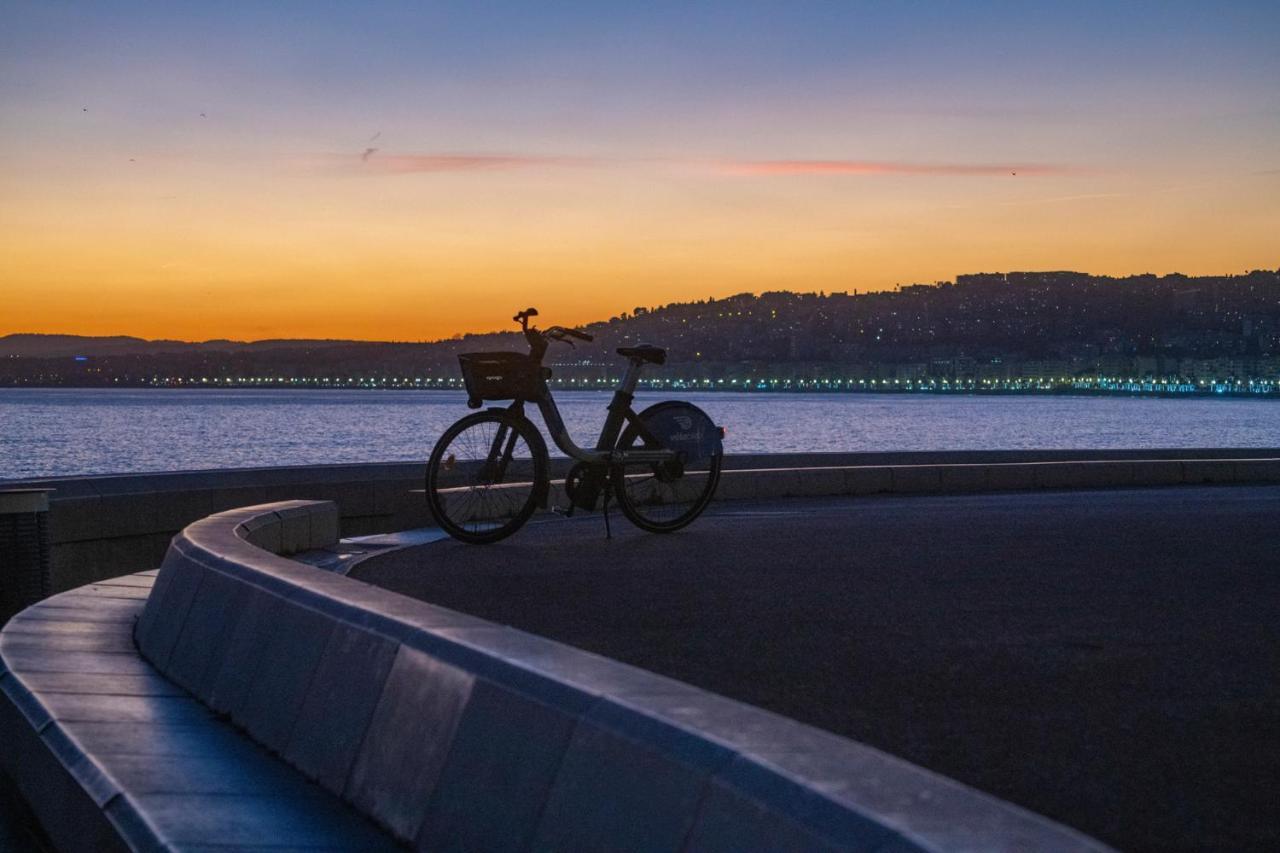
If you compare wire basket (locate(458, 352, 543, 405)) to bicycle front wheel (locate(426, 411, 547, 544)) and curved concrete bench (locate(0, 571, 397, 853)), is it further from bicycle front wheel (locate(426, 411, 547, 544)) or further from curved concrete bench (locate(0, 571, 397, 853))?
curved concrete bench (locate(0, 571, 397, 853))

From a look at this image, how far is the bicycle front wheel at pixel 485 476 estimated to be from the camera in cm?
1165

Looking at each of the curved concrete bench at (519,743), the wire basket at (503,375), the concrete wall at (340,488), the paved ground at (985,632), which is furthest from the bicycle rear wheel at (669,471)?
the curved concrete bench at (519,743)

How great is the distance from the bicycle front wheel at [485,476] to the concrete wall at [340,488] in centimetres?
283

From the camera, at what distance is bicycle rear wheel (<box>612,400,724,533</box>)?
40.8ft

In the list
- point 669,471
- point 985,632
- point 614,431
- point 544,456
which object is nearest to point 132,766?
point 985,632

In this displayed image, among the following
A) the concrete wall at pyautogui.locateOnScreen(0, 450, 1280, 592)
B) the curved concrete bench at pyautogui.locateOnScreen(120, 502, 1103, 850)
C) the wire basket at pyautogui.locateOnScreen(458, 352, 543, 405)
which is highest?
the wire basket at pyautogui.locateOnScreen(458, 352, 543, 405)

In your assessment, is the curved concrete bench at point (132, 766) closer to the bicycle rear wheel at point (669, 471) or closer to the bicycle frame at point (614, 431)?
the bicycle frame at point (614, 431)

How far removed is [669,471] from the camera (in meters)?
12.6

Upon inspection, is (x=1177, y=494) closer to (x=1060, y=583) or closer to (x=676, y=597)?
(x=1060, y=583)

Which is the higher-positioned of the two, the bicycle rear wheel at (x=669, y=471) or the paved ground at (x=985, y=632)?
the bicycle rear wheel at (x=669, y=471)

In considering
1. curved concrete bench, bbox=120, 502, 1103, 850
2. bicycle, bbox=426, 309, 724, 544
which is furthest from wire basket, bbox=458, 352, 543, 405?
curved concrete bench, bbox=120, 502, 1103, 850

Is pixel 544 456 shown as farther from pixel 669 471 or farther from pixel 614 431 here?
pixel 669 471

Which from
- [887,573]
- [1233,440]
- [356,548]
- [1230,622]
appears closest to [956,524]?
[887,573]

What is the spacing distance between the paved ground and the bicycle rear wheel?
9.7 inches
